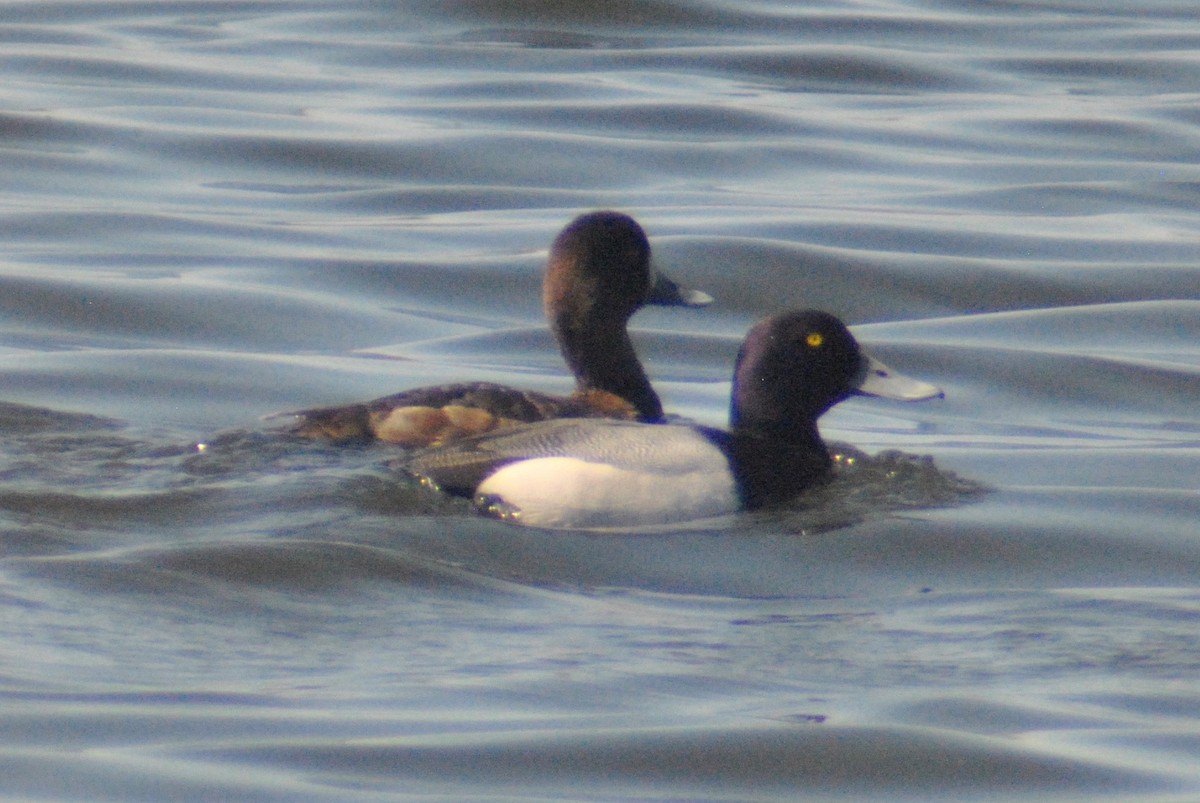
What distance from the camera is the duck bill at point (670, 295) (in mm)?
9125

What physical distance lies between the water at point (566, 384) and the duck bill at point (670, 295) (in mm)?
701

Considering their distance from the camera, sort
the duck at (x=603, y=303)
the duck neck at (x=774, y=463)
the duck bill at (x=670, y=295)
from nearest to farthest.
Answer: the duck neck at (x=774, y=463) → the duck at (x=603, y=303) → the duck bill at (x=670, y=295)

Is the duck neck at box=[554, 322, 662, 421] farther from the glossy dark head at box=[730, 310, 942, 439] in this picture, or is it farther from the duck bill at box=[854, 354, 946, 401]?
the duck bill at box=[854, 354, 946, 401]

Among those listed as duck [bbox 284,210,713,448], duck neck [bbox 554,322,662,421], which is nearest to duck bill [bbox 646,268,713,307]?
duck [bbox 284,210,713,448]

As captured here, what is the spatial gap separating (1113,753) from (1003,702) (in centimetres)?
38

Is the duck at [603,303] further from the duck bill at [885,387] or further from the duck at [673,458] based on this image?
the duck bill at [885,387]

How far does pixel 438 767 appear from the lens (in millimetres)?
4938

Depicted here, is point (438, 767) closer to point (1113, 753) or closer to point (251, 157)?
point (1113, 753)

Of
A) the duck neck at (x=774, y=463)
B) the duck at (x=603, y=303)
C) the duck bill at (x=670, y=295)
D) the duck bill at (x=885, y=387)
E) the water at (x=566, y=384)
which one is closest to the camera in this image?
the water at (x=566, y=384)

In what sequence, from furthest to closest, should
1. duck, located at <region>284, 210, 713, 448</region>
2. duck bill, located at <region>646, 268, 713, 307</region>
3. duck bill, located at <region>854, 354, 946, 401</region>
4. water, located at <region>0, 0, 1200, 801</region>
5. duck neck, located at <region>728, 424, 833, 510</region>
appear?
1. duck bill, located at <region>646, 268, 713, 307</region>
2. duck, located at <region>284, 210, 713, 448</region>
3. duck bill, located at <region>854, 354, 946, 401</region>
4. duck neck, located at <region>728, 424, 833, 510</region>
5. water, located at <region>0, 0, 1200, 801</region>

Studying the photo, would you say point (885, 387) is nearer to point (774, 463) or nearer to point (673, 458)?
point (774, 463)

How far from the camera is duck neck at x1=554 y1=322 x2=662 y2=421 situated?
8.75 m

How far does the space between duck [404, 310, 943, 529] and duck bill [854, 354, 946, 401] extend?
16 cm

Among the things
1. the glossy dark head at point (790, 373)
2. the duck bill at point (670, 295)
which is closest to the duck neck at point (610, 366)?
the duck bill at point (670, 295)
